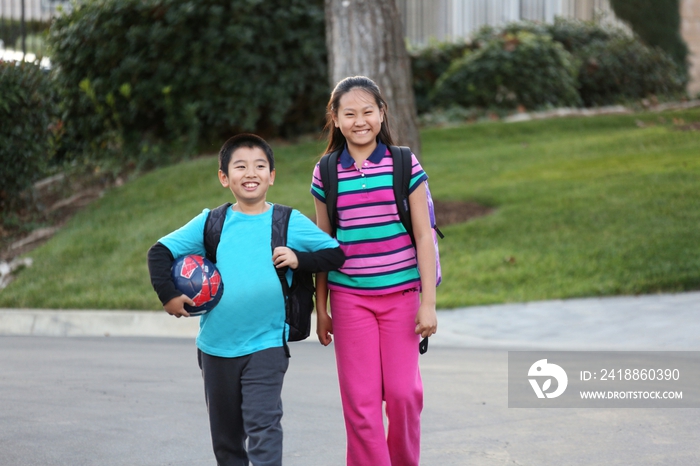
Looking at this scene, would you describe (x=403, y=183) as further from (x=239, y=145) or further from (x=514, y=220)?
(x=514, y=220)

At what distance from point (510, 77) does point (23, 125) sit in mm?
8649

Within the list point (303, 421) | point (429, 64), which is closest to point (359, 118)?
point (303, 421)

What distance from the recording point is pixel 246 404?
3.38m

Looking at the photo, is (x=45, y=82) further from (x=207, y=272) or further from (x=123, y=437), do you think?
(x=207, y=272)

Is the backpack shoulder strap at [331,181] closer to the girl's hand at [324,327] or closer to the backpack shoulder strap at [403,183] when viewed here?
the backpack shoulder strap at [403,183]

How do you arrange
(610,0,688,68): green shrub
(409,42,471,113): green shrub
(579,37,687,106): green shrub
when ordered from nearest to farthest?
(409,42,471,113): green shrub → (579,37,687,106): green shrub → (610,0,688,68): green shrub

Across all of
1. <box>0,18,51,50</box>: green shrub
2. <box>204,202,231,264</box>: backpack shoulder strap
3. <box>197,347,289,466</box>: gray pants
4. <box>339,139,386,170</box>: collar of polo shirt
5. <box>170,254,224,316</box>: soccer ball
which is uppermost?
<box>0,18,51,50</box>: green shrub

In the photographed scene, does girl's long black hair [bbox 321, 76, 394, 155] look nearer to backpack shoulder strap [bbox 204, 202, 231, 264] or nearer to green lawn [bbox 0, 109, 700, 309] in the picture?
backpack shoulder strap [bbox 204, 202, 231, 264]

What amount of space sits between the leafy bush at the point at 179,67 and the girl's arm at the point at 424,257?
9960mm

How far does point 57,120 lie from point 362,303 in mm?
10602

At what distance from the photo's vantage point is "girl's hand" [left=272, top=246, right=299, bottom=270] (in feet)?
11.3

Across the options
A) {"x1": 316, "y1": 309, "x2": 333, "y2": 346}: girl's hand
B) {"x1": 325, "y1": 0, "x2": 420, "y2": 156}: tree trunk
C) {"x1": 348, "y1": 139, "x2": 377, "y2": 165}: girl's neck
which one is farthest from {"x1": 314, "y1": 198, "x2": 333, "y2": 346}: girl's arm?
{"x1": 325, "y1": 0, "x2": 420, "y2": 156}: tree trunk

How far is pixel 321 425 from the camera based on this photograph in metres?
4.91

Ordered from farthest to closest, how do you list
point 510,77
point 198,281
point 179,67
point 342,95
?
point 510,77 → point 179,67 → point 342,95 → point 198,281
